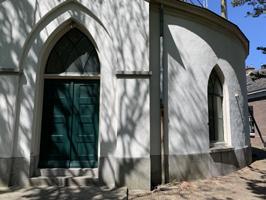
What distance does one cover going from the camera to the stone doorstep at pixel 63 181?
21.0ft

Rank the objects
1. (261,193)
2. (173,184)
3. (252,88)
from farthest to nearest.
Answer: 1. (252,88)
2. (173,184)
3. (261,193)

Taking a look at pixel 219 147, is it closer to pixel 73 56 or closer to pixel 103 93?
pixel 103 93

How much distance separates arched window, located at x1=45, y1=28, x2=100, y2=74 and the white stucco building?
27 millimetres

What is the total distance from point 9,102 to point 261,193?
20.9 ft

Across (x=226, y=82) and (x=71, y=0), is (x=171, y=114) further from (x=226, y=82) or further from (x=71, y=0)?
(x=71, y=0)

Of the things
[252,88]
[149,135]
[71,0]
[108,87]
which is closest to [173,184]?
[149,135]

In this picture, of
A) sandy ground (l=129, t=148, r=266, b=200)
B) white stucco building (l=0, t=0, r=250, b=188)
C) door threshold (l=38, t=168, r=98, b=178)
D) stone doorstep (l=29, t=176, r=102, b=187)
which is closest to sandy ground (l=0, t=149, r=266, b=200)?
sandy ground (l=129, t=148, r=266, b=200)

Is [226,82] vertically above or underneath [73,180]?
above

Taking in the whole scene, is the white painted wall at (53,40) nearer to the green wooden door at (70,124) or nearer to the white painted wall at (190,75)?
the green wooden door at (70,124)

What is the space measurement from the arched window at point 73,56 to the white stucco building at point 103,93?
0.09ft

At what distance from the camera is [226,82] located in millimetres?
8930

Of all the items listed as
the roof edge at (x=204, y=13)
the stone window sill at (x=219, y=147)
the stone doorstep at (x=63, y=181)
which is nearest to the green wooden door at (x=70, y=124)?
the stone doorstep at (x=63, y=181)

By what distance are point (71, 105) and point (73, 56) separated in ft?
4.29

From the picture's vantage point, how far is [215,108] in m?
8.68
